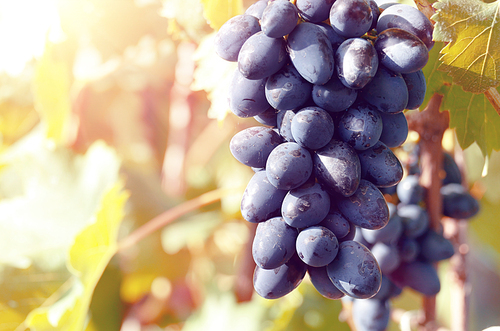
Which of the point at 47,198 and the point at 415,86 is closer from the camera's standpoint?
the point at 415,86

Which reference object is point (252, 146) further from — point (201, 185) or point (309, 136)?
point (201, 185)

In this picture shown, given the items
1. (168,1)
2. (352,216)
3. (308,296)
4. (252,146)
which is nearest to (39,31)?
(168,1)

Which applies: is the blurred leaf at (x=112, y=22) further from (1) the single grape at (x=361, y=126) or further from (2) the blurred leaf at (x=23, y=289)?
(1) the single grape at (x=361, y=126)

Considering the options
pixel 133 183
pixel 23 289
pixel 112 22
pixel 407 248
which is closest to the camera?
pixel 407 248

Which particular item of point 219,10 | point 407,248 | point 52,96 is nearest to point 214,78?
point 219,10

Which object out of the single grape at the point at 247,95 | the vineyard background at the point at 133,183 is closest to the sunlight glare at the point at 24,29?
the vineyard background at the point at 133,183

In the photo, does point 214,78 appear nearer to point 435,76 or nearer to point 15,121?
point 435,76

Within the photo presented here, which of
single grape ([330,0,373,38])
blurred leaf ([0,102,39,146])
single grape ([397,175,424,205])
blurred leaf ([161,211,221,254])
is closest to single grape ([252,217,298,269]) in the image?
single grape ([330,0,373,38])
